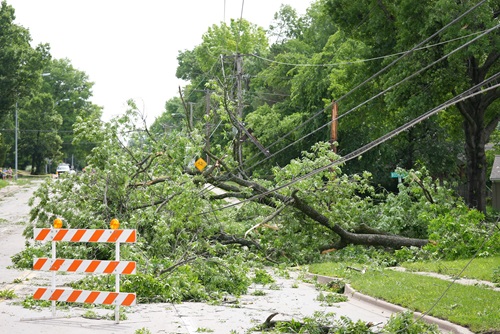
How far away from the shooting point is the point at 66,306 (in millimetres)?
12141

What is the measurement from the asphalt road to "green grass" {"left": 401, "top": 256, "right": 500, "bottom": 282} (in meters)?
2.63

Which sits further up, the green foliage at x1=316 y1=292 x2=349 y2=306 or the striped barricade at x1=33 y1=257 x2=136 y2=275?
the striped barricade at x1=33 y1=257 x2=136 y2=275

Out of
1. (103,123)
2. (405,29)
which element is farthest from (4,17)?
(103,123)

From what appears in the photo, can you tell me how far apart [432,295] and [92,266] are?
515 cm

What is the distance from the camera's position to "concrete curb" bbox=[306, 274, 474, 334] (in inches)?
402

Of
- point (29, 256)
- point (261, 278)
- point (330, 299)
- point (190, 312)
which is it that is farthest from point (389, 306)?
point (29, 256)

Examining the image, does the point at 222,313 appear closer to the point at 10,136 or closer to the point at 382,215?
the point at 382,215

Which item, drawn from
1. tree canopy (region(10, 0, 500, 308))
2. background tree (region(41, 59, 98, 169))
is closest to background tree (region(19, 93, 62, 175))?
background tree (region(41, 59, 98, 169))

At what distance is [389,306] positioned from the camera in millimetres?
12297

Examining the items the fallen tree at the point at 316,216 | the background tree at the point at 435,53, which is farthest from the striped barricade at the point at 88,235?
the background tree at the point at 435,53

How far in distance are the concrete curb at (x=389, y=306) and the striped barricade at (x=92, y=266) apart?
3854mm

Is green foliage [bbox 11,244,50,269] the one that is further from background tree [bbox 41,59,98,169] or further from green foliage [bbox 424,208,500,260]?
background tree [bbox 41,59,98,169]

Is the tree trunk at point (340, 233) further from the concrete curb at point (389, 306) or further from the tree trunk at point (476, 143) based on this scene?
the tree trunk at point (476, 143)

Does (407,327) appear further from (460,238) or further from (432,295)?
(460,238)
